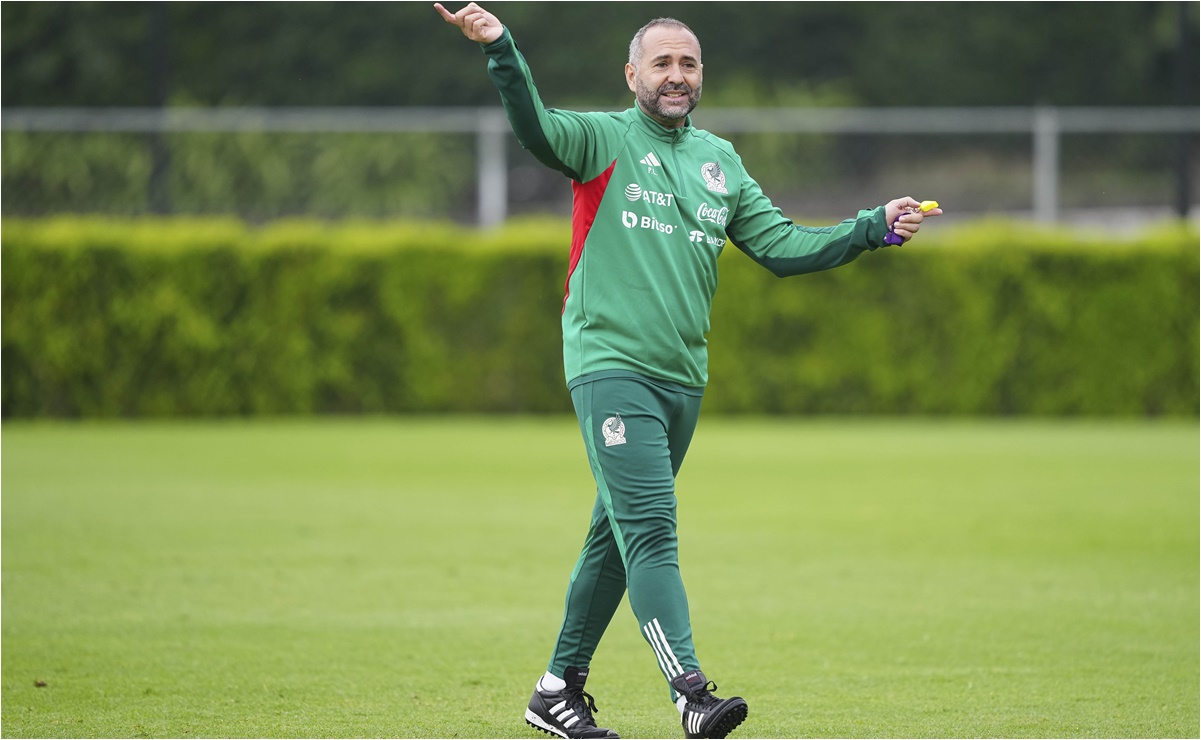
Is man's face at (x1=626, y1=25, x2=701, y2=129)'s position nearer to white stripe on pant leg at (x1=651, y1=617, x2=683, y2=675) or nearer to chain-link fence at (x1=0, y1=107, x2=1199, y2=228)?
white stripe on pant leg at (x1=651, y1=617, x2=683, y2=675)

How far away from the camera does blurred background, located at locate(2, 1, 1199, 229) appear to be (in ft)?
66.2

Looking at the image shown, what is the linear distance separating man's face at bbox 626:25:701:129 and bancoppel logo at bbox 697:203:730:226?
0.27 metres

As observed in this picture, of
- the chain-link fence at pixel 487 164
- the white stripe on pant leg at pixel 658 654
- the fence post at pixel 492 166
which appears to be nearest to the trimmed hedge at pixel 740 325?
the chain-link fence at pixel 487 164

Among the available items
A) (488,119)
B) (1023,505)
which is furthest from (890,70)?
(1023,505)

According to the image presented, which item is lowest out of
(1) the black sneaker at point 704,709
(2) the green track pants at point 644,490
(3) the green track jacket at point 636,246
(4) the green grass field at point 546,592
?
A: (4) the green grass field at point 546,592

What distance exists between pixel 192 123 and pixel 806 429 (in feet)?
30.2

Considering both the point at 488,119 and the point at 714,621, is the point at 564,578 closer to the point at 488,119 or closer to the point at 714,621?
the point at 714,621

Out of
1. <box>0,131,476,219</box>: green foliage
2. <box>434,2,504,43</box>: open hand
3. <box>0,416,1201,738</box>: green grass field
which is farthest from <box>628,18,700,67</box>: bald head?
<box>0,131,476,219</box>: green foliage

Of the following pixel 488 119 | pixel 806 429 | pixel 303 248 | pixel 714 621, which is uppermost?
pixel 488 119

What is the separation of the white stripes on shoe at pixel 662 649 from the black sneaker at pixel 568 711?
1.36 feet

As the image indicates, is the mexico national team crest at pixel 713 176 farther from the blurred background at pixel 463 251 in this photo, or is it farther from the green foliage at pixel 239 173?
the green foliage at pixel 239 173

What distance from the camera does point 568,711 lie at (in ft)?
15.0

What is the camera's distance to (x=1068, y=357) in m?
17.1

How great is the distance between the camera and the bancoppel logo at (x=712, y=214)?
450 centimetres
